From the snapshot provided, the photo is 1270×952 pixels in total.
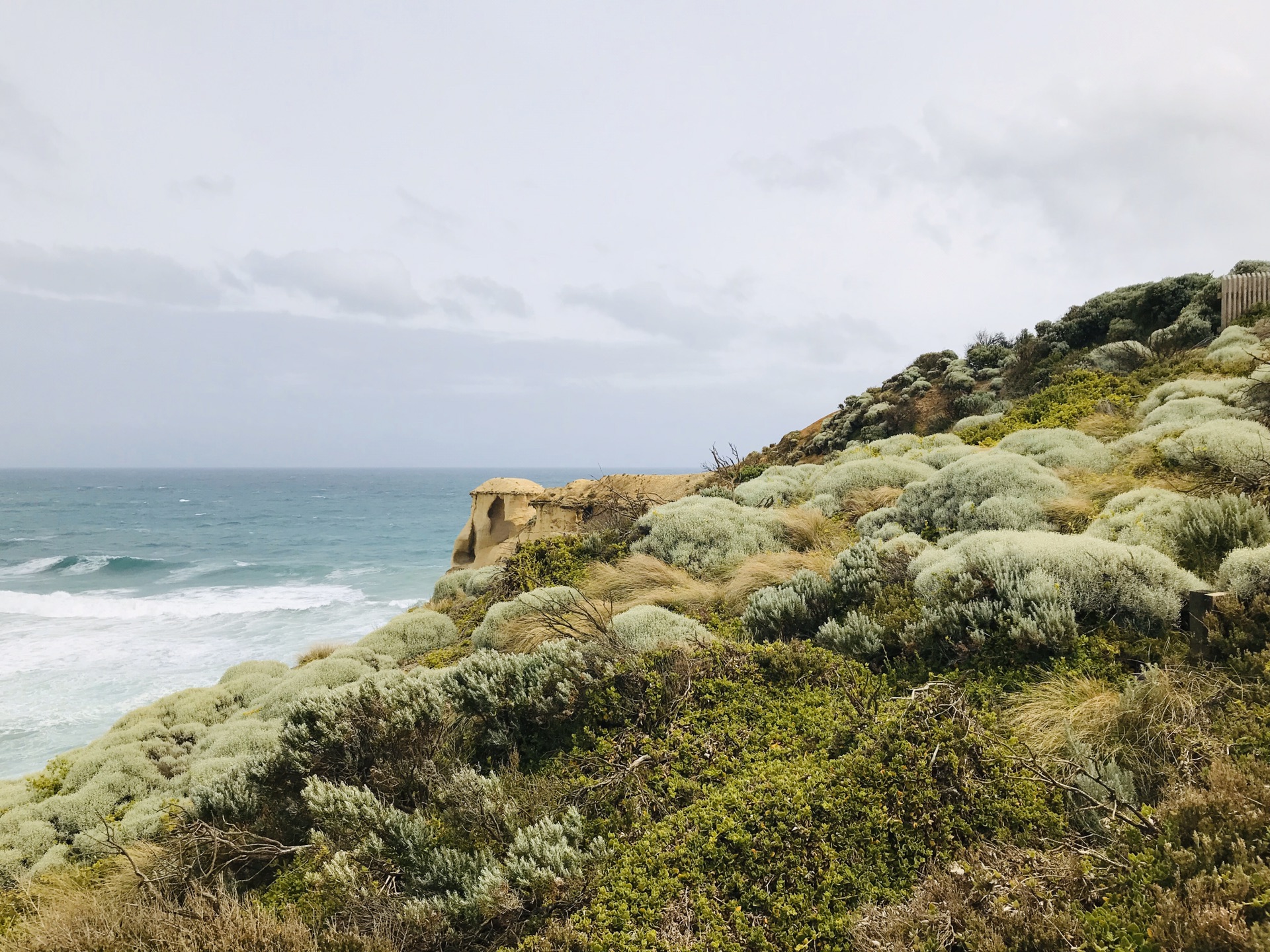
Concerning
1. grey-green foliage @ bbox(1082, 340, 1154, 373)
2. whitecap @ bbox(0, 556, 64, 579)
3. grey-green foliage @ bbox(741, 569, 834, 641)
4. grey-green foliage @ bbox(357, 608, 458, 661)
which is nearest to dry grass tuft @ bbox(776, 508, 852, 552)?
grey-green foliage @ bbox(741, 569, 834, 641)

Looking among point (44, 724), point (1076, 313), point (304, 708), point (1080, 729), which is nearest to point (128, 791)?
point (304, 708)

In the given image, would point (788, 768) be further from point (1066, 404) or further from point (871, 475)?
point (1066, 404)

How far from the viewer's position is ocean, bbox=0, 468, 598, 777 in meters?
17.6

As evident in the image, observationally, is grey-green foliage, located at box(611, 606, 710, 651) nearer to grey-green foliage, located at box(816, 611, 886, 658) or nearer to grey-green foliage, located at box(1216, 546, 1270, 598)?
grey-green foliage, located at box(816, 611, 886, 658)

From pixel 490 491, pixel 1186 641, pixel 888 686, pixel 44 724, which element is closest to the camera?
pixel 1186 641

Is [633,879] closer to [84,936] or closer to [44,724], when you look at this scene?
[84,936]

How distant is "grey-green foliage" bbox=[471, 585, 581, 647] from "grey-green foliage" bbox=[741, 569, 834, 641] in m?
2.37

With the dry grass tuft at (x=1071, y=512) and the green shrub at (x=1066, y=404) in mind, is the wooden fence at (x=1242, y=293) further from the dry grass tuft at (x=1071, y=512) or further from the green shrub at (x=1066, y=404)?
the dry grass tuft at (x=1071, y=512)

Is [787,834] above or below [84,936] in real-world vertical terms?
above

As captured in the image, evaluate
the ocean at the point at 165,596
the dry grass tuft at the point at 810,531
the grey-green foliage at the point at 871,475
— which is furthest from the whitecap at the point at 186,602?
the dry grass tuft at the point at 810,531

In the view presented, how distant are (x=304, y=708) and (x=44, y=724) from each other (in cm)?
1615

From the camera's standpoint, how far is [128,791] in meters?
7.43

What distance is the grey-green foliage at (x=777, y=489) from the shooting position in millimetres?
11891

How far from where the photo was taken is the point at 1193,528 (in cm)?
546
